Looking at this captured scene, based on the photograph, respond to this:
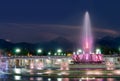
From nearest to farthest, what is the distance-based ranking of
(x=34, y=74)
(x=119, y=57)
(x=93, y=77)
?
(x=93, y=77) < (x=34, y=74) < (x=119, y=57)

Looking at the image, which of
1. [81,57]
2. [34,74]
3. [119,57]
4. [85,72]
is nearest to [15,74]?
[34,74]

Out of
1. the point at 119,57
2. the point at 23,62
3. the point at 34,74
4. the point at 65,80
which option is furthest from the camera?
the point at 23,62

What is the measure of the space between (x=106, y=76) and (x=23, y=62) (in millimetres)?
110792

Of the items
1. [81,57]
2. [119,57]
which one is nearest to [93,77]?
[81,57]

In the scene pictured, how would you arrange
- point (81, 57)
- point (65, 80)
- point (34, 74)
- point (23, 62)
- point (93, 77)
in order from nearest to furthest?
point (65, 80), point (93, 77), point (34, 74), point (81, 57), point (23, 62)

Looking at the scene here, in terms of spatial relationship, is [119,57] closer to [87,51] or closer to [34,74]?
[87,51]

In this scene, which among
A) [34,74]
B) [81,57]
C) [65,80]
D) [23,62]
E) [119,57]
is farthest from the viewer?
[23,62]

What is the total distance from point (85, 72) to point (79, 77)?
7.71 feet

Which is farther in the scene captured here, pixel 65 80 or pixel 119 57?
pixel 119 57

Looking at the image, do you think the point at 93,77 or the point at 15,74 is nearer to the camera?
the point at 93,77

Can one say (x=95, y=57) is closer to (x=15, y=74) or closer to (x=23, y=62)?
(x=15, y=74)

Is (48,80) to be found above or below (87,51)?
below

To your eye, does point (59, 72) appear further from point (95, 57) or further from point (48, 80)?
point (95, 57)

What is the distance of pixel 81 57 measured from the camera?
339ft
